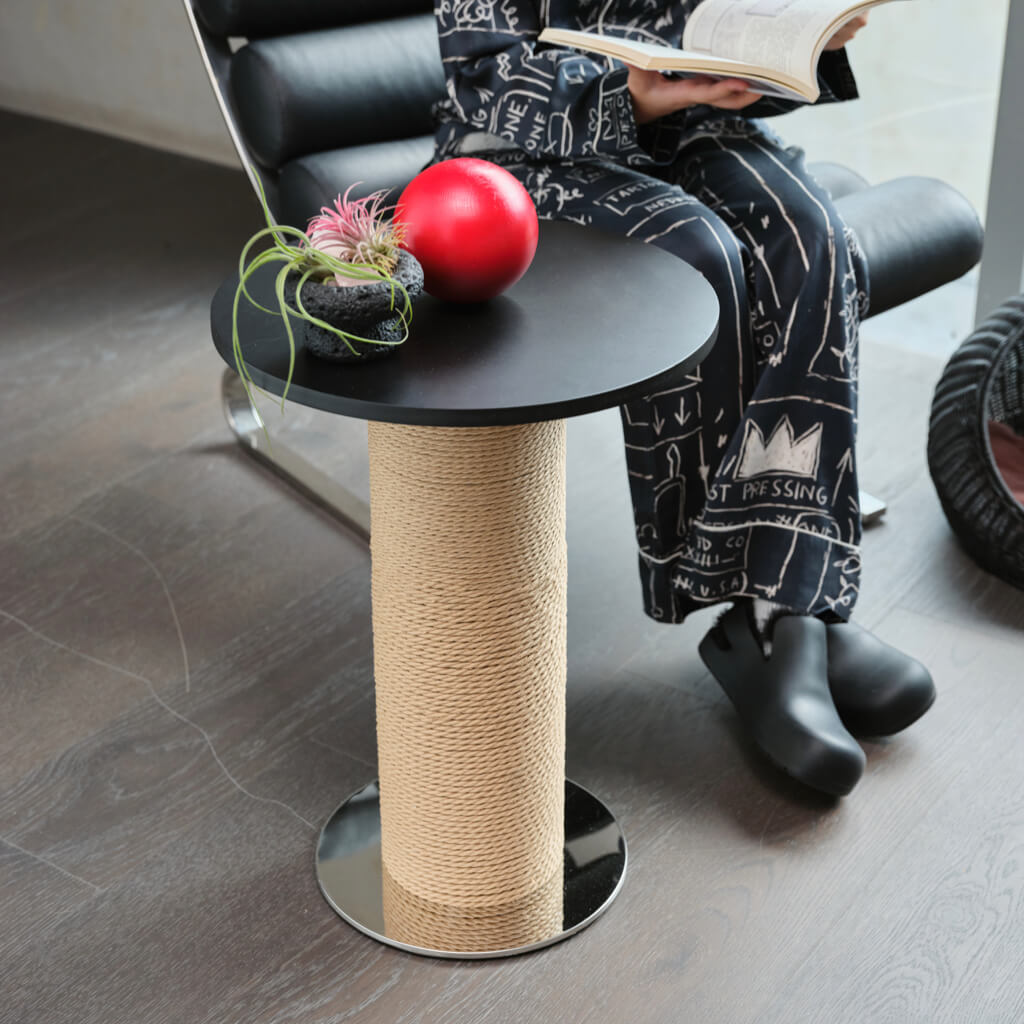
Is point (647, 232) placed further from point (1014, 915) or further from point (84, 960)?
point (84, 960)

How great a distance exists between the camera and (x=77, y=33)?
3559mm

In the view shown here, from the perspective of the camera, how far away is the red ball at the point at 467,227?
0.92m

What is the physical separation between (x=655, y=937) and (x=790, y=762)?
0.74 ft

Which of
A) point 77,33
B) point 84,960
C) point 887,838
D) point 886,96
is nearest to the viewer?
point 84,960

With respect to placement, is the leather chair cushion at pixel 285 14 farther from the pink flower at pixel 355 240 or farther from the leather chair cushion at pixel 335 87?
the pink flower at pixel 355 240

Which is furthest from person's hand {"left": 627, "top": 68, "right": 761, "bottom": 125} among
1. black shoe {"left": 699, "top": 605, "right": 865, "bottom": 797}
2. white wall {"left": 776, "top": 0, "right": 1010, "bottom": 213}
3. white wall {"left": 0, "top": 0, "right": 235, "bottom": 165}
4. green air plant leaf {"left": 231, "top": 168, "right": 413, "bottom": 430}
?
white wall {"left": 0, "top": 0, "right": 235, "bottom": 165}

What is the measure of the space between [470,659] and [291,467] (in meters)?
0.85

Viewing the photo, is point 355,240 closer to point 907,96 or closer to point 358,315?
point 358,315

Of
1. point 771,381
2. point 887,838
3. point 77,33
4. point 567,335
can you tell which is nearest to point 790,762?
point 887,838

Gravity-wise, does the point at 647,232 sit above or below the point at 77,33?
above

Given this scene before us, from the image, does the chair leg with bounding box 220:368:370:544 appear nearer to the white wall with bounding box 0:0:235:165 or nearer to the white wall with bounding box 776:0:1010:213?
the white wall with bounding box 776:0:1010:213

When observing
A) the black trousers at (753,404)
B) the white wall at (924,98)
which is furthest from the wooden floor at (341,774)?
the white wall at (924,98)

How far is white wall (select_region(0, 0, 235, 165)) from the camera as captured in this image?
322cm

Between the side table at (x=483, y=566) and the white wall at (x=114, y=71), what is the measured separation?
238 cm
